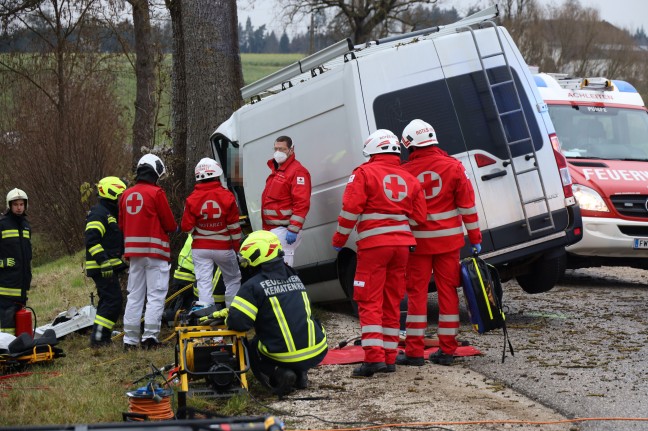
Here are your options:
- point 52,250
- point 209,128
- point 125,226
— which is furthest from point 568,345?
point 52,250

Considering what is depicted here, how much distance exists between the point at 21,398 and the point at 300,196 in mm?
3516

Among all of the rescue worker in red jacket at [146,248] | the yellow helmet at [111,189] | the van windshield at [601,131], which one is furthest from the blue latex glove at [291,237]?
the van windshield at [601,131]

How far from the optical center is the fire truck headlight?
480 inches

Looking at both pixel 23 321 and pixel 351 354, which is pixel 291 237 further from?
pixel 23 321

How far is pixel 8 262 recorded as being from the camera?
439 inches

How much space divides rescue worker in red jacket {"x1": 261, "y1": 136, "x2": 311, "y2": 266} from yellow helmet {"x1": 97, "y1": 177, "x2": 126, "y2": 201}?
4.89 ft

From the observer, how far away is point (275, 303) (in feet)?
23.8

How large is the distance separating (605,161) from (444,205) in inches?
197

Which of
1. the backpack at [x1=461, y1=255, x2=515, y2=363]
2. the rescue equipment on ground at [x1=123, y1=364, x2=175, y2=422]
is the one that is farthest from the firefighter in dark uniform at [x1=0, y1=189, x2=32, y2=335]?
the backpack at [x1=461, y1=255, x2=515, y2=363]

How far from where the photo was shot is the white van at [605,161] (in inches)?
479

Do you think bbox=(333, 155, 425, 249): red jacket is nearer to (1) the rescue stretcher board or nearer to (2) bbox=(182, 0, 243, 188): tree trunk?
(1) the rescue stretcher board

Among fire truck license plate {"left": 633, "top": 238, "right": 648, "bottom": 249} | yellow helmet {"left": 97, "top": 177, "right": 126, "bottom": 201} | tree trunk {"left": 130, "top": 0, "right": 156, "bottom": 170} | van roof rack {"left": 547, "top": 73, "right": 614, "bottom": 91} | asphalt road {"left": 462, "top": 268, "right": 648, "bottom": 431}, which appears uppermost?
tree trunk {"left": 130, "top": 0, "right": 156, "bottom": 170}

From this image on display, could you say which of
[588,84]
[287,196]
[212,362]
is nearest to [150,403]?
[212,362]

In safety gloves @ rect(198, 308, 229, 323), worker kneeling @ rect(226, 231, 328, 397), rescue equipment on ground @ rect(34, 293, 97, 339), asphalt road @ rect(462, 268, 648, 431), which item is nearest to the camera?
asphalt road @ rect(462, 268, 648, 431)
